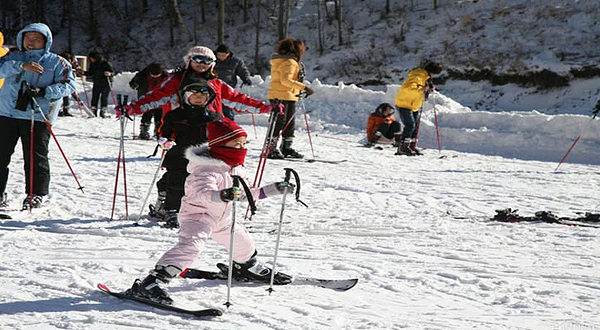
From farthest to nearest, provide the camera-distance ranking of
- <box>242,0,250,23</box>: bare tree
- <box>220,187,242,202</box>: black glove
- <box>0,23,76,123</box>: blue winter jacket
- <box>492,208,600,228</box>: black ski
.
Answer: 1. <box>242,0,250,23</box>: bare tree
2. <box>492,208,600,228</box>: black ski
3. <box>0,23,76,123</box>: blue winter jacket
4. <box>220,187,242,202</box>: black glove

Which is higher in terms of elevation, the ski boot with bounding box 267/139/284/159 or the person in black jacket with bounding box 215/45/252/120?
the person in black jacket with bounding box 215/45/252/120

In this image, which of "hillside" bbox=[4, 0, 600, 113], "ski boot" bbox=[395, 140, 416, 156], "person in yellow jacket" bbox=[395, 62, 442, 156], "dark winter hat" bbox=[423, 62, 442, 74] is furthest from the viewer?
"hillside" bbox=[4, 0, 600, 113]

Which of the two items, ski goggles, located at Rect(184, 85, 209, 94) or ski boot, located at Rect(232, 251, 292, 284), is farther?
ski goggles, located at Rect(184, 85, 209, 94)

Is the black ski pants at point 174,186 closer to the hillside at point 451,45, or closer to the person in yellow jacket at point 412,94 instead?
the person in yellow jacket at point 412,94

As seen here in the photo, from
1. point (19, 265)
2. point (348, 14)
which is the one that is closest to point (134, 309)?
point (19, 265)

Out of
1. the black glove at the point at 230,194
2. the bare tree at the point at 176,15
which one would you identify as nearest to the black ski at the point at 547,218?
the black glove at the point at 230,194

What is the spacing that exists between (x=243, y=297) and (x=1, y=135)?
315 centimetres

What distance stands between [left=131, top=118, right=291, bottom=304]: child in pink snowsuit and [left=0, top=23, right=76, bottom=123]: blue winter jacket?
2596 millimetres

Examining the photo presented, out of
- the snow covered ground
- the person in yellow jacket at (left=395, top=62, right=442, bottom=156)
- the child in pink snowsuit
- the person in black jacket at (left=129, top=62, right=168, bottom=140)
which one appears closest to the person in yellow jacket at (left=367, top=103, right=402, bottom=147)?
the person in yellow jacket at (left=395, top=62, right=442, bottom=156)

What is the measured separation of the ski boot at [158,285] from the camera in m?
3.56

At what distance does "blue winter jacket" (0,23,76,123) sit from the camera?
5.62 metres

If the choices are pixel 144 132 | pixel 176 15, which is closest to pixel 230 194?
pixel 144 132

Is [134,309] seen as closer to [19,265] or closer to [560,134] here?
Result: [19,265]

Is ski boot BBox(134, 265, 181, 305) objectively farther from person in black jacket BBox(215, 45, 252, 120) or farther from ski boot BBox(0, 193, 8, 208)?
person in black jacket BBox(215, 45, 252, 120)
